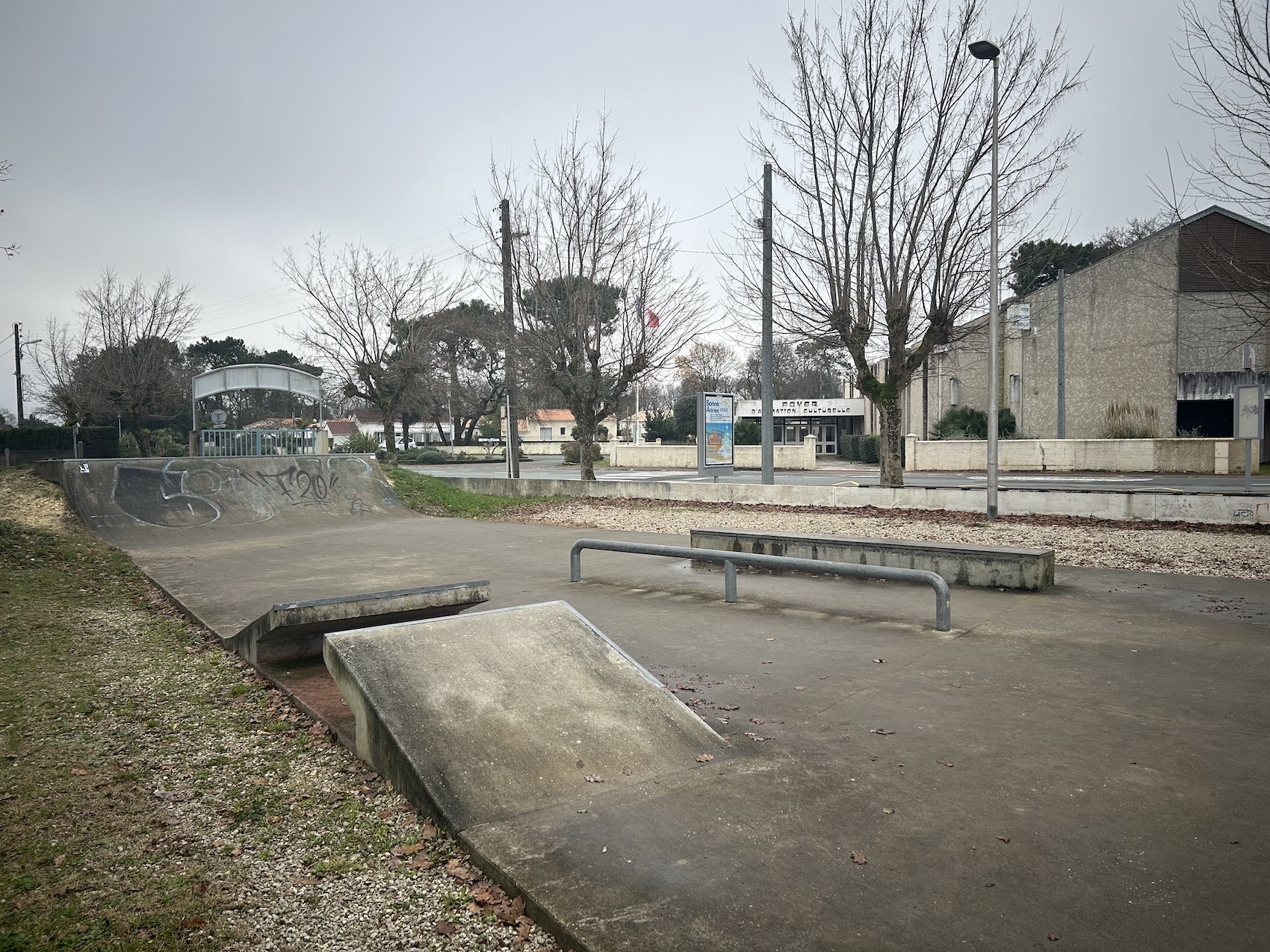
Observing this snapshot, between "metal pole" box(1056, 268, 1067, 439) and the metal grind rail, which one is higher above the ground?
"metal pole" box(1056, 268, 1067, 439)

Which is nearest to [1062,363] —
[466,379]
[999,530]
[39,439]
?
[999,530]

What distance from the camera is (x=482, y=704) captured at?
417cm

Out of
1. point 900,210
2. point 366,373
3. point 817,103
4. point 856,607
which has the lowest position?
point 856,607

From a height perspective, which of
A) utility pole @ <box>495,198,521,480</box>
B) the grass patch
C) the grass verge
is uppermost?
utility pole @ <box>495,198,521,480</box>

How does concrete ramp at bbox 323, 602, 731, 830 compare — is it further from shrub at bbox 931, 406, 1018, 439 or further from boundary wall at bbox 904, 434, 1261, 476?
shrub at bbox 931, 406, 1018, 439

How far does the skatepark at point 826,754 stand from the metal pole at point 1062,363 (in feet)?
96.7

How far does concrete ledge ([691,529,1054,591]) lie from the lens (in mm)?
8641

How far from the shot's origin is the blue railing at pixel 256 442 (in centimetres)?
2025

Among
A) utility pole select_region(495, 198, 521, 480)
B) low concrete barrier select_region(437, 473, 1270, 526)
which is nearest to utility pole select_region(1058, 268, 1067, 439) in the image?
low concrete barrier select_region(437, 473, 1270, 526)

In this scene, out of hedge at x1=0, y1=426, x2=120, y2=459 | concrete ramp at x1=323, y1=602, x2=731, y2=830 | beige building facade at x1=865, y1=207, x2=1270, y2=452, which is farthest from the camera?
beige building facade at x1=865, y1=207, x2=1270, y2=452

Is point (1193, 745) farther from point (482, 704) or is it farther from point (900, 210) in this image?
point (900, 210)

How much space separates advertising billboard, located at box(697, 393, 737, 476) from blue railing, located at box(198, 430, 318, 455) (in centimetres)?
950

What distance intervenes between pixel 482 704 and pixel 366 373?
973 inches

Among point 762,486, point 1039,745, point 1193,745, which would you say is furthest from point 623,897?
point 762,486
